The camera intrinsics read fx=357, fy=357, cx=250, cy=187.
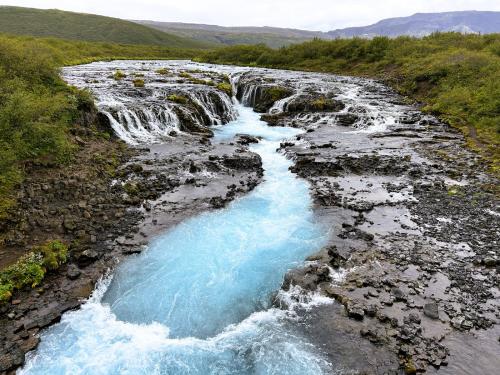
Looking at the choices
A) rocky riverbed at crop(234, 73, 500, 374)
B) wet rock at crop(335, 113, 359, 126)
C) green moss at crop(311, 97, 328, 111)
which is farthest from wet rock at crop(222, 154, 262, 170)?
green moss at crop(311, 97, 328, 111)

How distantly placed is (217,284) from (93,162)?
44.7 ft

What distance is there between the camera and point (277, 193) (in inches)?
887

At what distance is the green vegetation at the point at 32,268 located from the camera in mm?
12895

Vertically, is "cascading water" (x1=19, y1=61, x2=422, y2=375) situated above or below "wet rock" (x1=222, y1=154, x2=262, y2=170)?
below

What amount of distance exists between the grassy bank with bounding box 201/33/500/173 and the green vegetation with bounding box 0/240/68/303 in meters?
27.0

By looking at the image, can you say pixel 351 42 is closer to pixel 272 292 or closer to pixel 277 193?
pixel 277 193

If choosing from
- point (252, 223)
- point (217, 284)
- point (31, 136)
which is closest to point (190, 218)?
point (252, 223)

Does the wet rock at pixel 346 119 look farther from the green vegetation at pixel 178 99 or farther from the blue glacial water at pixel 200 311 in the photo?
the blue glacial water at pixel 200 311

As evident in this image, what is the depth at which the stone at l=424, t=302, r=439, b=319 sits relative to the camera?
12.1 metres

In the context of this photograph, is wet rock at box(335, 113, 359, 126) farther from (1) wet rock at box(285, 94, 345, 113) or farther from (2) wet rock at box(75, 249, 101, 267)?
(2) wet rock at box(75, 249, 101, 267)

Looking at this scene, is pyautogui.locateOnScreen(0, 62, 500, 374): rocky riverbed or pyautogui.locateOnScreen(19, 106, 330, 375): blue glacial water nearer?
pyautogui.locateOnScreen(19, 106, 330, 375): blue glacial water

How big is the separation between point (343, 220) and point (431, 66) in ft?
150

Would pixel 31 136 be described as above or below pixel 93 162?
above

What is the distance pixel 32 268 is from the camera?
44.8ft
